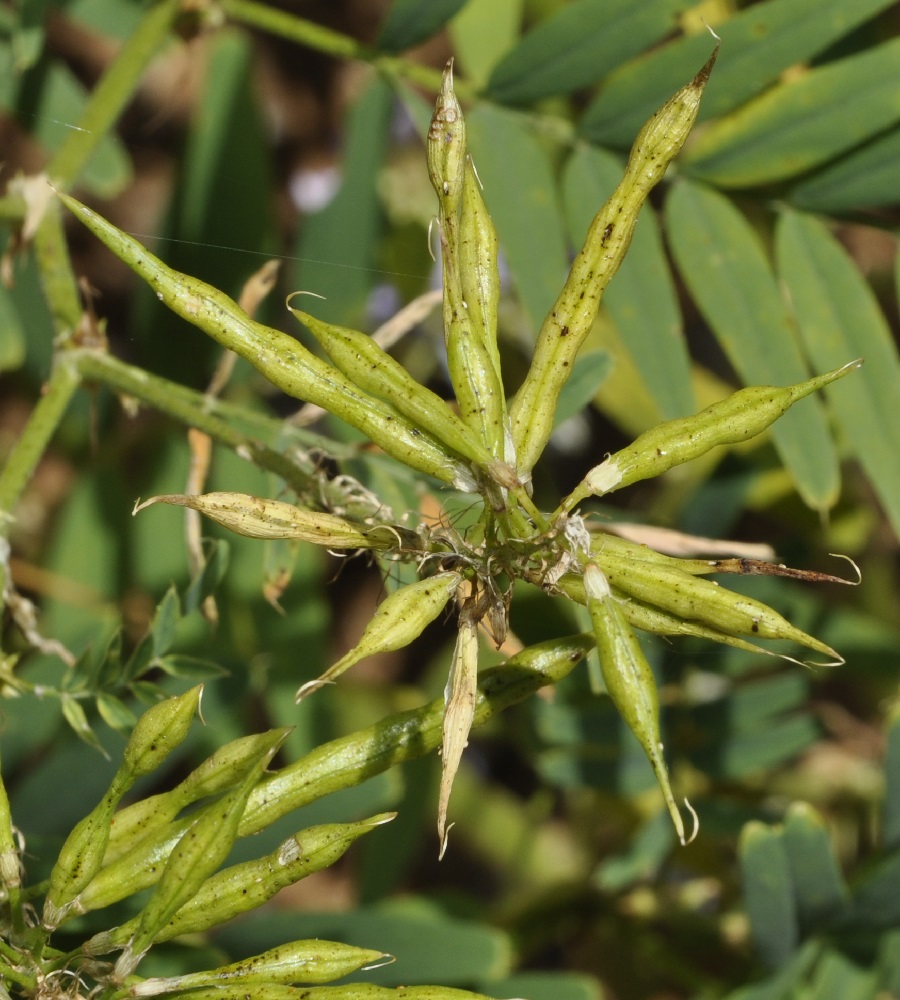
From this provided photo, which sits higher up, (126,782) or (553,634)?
(553,634)

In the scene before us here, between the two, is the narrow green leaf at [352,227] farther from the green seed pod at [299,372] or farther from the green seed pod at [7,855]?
the green seed pod at [7,855]

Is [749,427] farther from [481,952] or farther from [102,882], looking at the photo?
[481,952]

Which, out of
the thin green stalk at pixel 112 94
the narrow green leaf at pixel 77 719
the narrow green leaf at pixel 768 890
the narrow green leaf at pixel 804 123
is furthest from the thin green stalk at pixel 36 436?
the narrow green leaf at pixel 768 890

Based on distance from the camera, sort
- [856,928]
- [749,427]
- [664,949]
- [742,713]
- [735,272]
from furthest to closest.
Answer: [664,949] → [742,713] → [856,928] → [735,272] → [749,427]

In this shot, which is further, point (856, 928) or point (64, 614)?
point (64, 614)

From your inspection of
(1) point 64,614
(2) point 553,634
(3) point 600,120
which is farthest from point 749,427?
(1) point 64,614

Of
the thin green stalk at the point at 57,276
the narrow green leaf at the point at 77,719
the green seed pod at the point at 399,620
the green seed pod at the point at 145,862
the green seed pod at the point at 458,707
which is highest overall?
the thin green stalk at the point at 57,276

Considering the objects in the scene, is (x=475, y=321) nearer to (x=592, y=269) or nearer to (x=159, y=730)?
(x=592, y=269)
